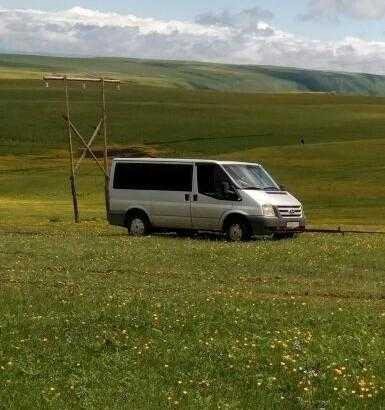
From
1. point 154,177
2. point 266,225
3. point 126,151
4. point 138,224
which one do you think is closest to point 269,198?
point 266,225

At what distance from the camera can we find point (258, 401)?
8766 mm

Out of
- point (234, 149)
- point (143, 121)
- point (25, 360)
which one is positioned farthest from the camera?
point (143, 121)

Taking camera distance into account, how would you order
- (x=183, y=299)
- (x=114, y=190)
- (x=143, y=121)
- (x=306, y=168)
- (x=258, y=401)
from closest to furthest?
(x=258, y=401), (x=183, y=299), (x=114, y=190), (x=306, y=168), (x=143, y=121)

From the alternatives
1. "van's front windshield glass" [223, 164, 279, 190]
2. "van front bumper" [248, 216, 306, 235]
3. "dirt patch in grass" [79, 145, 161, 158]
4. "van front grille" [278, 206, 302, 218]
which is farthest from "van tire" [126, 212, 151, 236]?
"dirt patch in grass" [79, 145, 161, 158]

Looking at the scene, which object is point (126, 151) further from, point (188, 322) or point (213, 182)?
point (188, 322)

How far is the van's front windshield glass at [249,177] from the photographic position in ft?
93.0

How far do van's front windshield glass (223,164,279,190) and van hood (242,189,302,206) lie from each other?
14.3 inches

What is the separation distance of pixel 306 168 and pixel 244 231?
142 ft

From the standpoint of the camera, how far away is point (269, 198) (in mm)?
27859

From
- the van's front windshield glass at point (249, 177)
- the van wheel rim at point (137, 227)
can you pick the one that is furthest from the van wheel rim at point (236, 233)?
the van wheel rim at point (137, 227)

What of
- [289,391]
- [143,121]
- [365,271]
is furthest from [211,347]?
[143,121]

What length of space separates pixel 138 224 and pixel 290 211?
17.9 ft

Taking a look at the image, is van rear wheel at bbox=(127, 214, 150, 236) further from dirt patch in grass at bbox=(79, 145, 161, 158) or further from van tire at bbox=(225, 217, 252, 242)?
dirt patch in grass at bbox=(79, 145, 161, 158)

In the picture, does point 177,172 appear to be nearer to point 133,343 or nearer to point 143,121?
point 133,343
